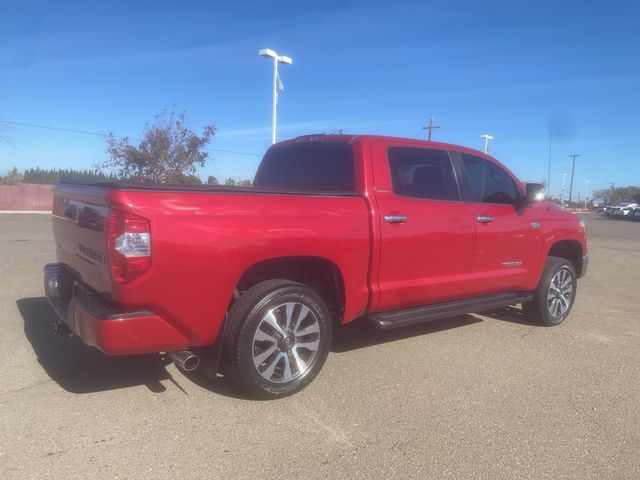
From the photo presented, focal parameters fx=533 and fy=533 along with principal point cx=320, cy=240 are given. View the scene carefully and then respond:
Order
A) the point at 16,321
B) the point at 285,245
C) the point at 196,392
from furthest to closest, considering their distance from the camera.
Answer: the point at 16,321 → the point at 196,392 → the point at 285,245

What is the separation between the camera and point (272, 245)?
3.56 meters

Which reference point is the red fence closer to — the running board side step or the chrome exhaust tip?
the running board side step

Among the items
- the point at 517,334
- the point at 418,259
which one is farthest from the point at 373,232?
the point at 517,334

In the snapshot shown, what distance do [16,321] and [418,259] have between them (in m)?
4.12

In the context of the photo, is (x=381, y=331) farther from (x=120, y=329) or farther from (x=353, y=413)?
(x=120, y=329)

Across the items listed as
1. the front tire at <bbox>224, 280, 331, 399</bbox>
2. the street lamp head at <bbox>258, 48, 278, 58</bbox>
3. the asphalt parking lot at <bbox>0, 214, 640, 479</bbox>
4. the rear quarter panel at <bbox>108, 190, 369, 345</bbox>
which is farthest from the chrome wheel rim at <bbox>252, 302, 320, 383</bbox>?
the street lamp head at <bbox>258, 48, 278, 58</bbox>

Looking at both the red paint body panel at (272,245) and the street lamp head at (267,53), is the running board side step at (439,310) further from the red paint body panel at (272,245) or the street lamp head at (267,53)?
the street lamp head at (267,53)

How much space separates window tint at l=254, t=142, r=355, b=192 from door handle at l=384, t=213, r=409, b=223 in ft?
1.21

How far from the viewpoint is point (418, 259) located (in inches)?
175

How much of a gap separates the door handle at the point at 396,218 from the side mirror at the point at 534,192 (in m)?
1.77

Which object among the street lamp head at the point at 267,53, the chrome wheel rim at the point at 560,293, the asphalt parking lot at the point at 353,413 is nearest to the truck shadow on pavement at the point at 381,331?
the asphalt parking lot at the point at 353,413

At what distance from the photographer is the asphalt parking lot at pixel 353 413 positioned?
2955 mm

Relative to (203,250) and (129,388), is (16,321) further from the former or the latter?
(203,250)

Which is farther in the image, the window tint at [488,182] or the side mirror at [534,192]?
the side mirror at [534,192]
